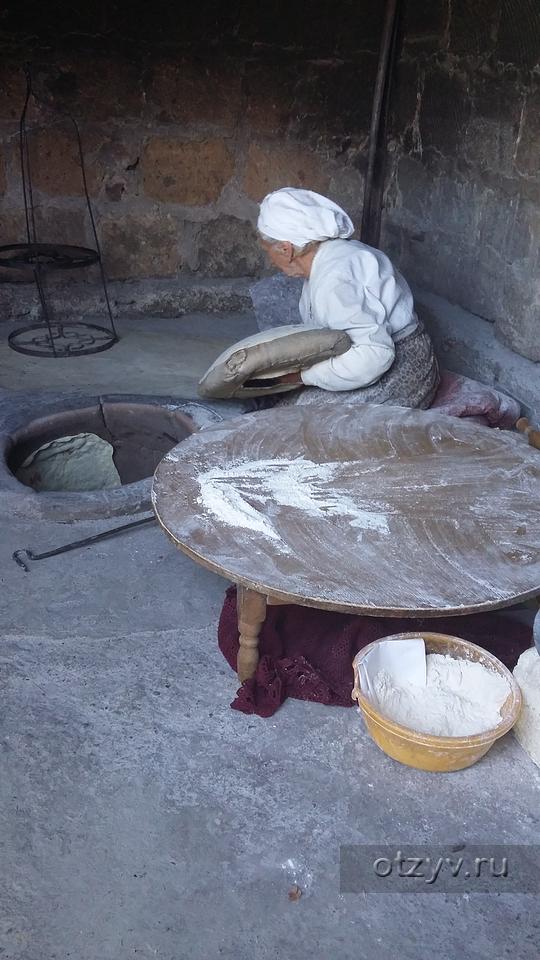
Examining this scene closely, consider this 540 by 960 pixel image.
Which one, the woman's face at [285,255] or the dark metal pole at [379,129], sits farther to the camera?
the dark metal pole at [379,129]

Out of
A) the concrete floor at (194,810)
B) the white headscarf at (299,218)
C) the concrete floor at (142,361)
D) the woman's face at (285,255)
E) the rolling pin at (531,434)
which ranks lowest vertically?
the concrete floor at (194,810)

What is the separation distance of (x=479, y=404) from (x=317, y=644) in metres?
1.25

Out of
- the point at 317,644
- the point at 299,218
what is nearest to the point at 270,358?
the point at 299,218

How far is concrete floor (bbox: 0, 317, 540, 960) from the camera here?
1565 millimetres

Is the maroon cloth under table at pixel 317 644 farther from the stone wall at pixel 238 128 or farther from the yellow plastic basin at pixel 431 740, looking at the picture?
the stone wall at pixel 238 128

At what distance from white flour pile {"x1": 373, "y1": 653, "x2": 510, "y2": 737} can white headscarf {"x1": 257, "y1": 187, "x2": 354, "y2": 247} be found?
59.5 inches

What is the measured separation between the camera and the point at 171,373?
3879mm

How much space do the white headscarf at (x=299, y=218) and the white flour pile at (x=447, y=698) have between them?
4.96 feet

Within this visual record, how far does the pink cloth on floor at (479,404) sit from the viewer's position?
308cm

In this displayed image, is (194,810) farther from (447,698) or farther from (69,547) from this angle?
(69,547)

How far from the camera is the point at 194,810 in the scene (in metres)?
1.80

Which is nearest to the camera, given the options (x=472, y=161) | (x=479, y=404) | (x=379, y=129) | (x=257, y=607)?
(x=257, y=607)

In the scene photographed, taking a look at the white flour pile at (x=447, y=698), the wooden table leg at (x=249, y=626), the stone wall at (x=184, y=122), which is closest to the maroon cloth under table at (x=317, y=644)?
the wooden table leg at (x=249, y=626)

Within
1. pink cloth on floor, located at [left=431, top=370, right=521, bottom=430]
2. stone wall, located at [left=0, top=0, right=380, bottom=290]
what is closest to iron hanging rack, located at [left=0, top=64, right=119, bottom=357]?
stone wall, located at [left=0, top=0, right=380, bottom=290]
